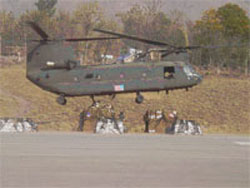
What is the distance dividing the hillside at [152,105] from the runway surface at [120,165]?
901 inches

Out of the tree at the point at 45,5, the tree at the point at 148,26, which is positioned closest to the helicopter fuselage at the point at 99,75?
the tree at the point at 148,26

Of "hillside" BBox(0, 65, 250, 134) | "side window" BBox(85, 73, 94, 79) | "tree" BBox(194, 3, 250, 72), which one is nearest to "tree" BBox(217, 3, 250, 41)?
→ "tree" BBox(194, 3, 250, 72)

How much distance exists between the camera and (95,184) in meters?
13.6

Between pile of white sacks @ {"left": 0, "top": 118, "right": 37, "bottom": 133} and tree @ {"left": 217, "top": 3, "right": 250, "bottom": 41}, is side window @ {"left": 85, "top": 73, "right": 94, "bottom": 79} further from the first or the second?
tree @ {"left": 217, "top": 3, "right": 250, "bottom": 41}

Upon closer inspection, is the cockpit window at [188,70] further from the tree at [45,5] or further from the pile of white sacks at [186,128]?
the tree at [45,5]

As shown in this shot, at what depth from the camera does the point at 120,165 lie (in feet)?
56.9

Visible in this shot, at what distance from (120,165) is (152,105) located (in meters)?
35.2

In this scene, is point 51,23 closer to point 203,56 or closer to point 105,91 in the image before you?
point 203,56

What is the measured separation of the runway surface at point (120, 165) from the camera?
14086 millimetres

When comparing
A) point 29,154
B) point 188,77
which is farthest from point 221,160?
point 188,77

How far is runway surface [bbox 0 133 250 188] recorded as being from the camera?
14.1 metres

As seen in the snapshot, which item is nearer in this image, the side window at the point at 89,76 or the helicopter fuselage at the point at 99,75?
the helicopter fuselage at the point at 99,75

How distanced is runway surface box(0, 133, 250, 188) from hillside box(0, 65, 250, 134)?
22.9 m

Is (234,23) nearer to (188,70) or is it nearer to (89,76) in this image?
(188,70)
